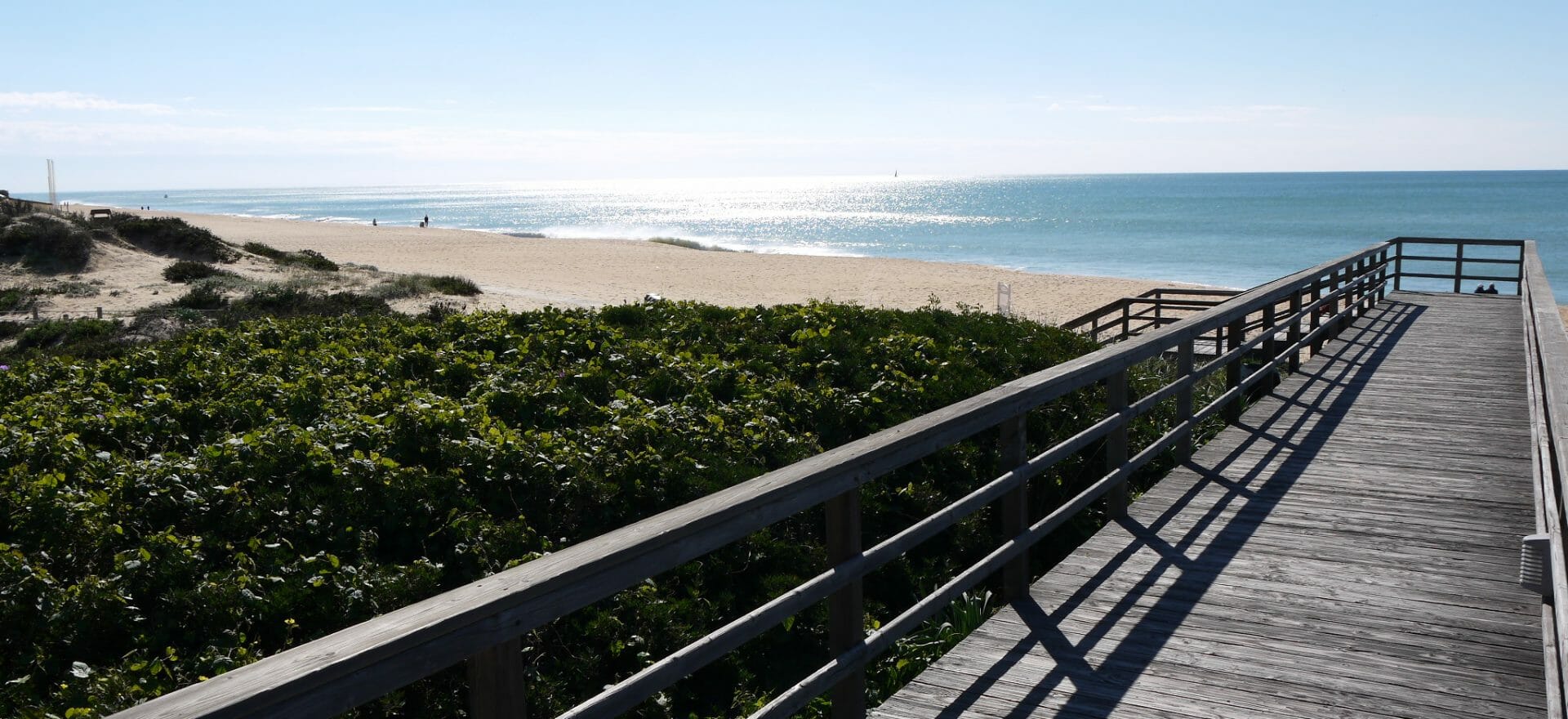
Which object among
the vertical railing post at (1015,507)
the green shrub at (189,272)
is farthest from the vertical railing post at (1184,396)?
the green shrub at (189,272)

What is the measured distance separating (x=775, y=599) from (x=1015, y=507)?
4.19 ft

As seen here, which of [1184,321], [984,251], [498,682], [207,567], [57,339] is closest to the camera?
[498,682]

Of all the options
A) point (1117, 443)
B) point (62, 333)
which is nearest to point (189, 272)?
point (62, 333)

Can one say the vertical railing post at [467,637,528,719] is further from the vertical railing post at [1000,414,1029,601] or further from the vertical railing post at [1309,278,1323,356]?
the vertical railing post at [1309,278,1323,356]

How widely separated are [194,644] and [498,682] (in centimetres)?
291

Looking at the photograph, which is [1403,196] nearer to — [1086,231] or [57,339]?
[1086,231]

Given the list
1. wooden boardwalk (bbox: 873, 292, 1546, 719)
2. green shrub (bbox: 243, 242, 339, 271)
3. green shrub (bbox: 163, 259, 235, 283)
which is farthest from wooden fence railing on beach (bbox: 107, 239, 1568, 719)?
green shrub (bbox: 243, 242, 339, 271)

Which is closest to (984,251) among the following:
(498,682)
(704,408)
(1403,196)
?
(704,408)

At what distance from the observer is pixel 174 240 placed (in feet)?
96.2

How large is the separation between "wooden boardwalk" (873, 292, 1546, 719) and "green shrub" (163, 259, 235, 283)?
23.5 meters

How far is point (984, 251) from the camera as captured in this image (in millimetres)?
74438

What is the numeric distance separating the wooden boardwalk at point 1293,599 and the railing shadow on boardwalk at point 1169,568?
0.5 inches

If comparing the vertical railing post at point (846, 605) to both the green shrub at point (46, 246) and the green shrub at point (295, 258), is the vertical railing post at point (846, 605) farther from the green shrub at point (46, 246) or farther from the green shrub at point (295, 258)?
the green shrub at point (295, 258)

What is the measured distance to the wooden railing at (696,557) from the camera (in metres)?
1.78
